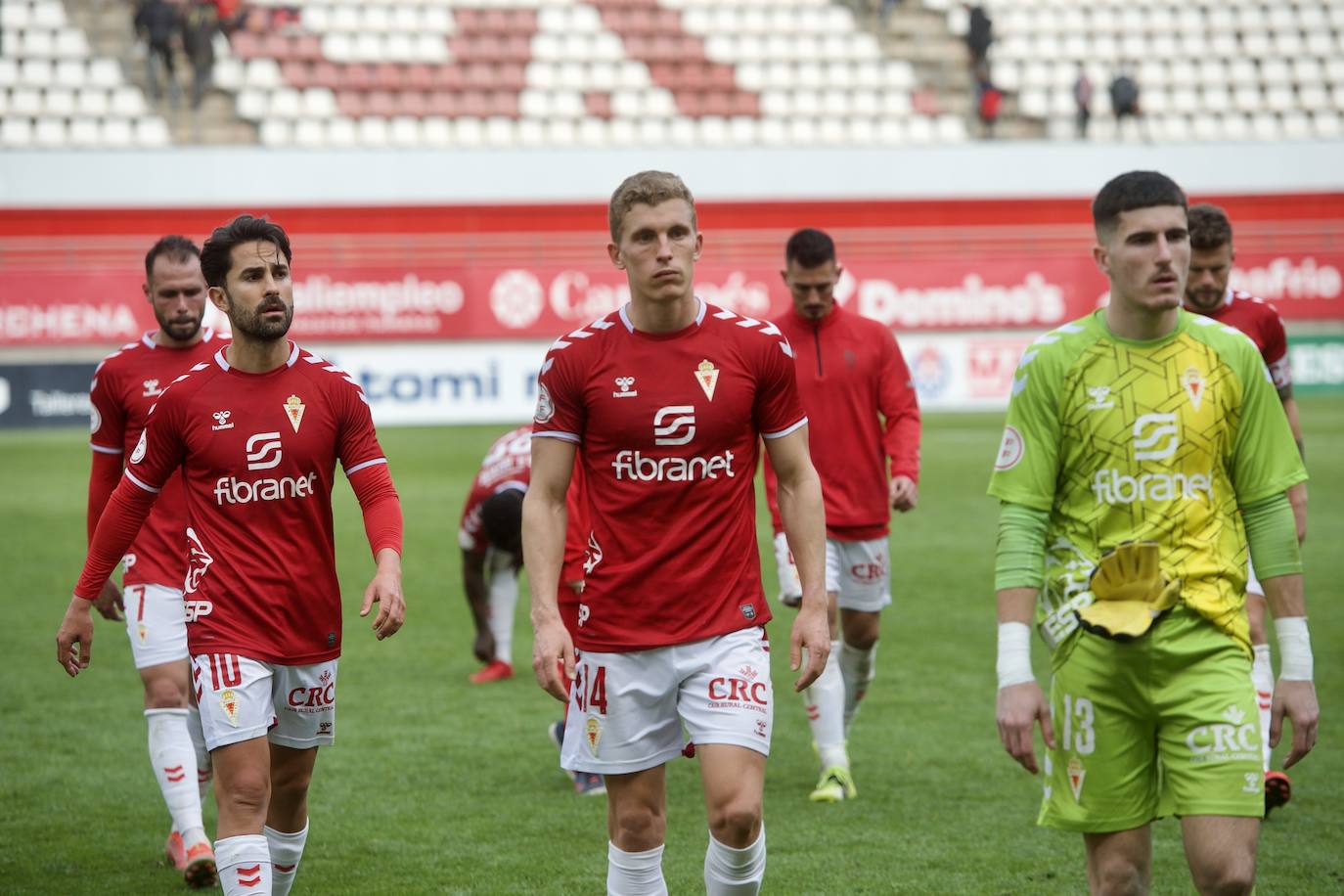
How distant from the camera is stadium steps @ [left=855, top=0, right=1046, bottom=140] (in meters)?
34.1

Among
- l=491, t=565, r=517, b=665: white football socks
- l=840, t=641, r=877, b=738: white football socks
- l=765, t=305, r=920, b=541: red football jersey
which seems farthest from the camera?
l=491, t=565, r=517, b=665: white football socks

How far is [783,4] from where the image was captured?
35250 millimetres

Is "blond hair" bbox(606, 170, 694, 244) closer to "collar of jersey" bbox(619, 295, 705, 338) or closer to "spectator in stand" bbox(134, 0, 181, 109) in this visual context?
"collar of jersey" bbox(619, 295, 705, 338)

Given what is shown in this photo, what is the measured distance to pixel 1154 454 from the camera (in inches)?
162

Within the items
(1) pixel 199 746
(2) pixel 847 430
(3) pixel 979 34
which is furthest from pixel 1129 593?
(3) pixel 979 34

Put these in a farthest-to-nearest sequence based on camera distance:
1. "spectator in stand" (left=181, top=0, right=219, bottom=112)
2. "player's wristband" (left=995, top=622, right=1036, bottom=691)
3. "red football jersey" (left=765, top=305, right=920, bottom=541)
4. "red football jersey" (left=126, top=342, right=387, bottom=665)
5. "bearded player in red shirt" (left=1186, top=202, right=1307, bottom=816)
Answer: "spectator in stand" (left=181, top=0, right=219, bottom=112)
"red football jersey" (left=765, top=305, right=920, bottom=541)
"bearded player in red shirt" (left=1186, top=202, right=1307, bottom=816)
"red football jersey" (left=126, top=342, right=387, bottom=665)
"player's wristband" (left=995, top=622, right=1036, bottom=691)

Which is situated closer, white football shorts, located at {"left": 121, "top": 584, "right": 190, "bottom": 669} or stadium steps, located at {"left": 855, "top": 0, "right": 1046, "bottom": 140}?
white football shorts, located at {"left": 121, "top": 584, "right": 190, "bottom": 669}

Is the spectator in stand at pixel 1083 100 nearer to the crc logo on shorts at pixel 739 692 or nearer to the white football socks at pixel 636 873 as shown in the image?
the crc logo on shorts at pixel 739 692

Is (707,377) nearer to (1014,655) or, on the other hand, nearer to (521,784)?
(1014,655)

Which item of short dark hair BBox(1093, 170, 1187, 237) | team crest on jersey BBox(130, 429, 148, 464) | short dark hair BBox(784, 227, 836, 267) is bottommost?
team crest on jersey BBox(130, 429, 148, 464)

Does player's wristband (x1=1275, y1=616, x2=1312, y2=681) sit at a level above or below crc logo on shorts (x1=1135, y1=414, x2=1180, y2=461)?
below

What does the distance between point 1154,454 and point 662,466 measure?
1357mm

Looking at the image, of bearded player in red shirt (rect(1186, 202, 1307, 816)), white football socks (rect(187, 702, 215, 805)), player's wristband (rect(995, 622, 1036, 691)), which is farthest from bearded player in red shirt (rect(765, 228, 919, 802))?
player's wristband (rect(995, 622, 1036, 691))

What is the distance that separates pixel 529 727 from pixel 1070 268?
20783mm
